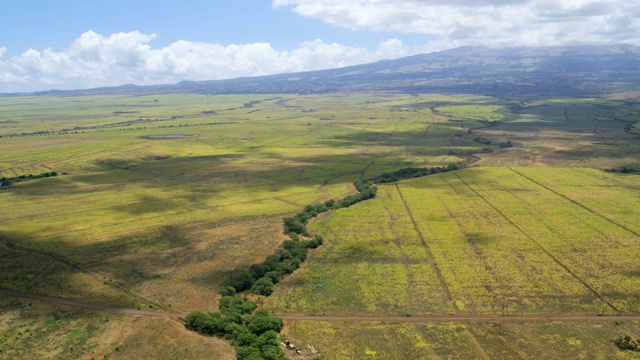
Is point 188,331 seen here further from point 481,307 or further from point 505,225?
point 505,225

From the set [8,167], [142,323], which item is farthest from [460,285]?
[8,167]

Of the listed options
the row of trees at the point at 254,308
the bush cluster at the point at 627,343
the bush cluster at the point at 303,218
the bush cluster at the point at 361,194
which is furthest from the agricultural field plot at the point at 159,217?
the bush cluster at the point at 627,343

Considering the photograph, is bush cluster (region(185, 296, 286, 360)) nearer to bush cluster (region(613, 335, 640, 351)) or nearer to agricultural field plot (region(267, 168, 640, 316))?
agricultural field plot (region(267, 168, 640, 316))

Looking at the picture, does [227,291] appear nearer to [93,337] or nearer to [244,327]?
[244,327]

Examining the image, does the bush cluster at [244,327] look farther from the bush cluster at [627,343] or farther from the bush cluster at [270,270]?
the bush cluster at [627,343]

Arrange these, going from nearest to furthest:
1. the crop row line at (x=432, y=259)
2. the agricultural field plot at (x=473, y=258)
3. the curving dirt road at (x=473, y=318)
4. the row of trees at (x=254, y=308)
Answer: the row of trees at (x=254, y=308) < the curving dirt road at (x=473, y=318) < the agricultural field plot at (x=473, y=258) < the crop row line at (x=432, y=259)

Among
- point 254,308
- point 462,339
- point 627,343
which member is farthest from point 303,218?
point 627,343
